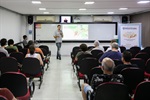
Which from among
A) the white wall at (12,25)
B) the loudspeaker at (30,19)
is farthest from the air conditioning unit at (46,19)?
the white wall at (12,25)

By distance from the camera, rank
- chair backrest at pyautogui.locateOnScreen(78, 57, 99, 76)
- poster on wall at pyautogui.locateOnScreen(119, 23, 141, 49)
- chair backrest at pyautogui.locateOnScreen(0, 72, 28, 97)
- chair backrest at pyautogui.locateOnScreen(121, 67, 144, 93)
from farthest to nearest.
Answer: poster on wall at pyautogui.locateOnScreen(119, 23, 141, 49), chair backrest at pyautogui.locateOnScreen(78, 57, 99, 76), chair backrest at pyautogui.locateOnScreen(121, 67, 144, 93), chair backrest at pyautogui.locateOnScreen(0, 72, 28, 97)

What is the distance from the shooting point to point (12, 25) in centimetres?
1126

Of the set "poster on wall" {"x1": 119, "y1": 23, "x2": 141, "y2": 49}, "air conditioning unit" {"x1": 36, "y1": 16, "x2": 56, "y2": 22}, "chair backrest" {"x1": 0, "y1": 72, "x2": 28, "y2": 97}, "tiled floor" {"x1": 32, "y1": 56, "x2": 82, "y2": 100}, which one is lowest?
"tiled floor" {"x1": 32, "y1": 56, "x2": 82, "y2": 100}

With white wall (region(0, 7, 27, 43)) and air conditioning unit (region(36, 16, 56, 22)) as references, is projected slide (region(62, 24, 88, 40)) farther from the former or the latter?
white wall (region(0, 7, 27, 43))

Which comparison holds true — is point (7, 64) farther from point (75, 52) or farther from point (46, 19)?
point (46, 19)

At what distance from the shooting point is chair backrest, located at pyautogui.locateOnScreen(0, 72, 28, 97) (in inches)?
132

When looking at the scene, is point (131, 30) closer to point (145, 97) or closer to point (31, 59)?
point (31, 59)

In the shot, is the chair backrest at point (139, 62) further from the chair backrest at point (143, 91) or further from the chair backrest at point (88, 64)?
the chair backrest at point (143, 91)

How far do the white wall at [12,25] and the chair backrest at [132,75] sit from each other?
22.2 ft

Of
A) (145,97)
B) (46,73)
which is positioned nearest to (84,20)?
(46,73)

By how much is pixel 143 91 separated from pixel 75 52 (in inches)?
215

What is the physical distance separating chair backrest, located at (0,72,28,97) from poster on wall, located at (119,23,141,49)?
7.61m

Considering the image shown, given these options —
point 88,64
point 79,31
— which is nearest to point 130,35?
point 79,31

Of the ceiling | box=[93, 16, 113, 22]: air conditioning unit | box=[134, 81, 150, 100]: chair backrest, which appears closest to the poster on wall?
the ceiling
